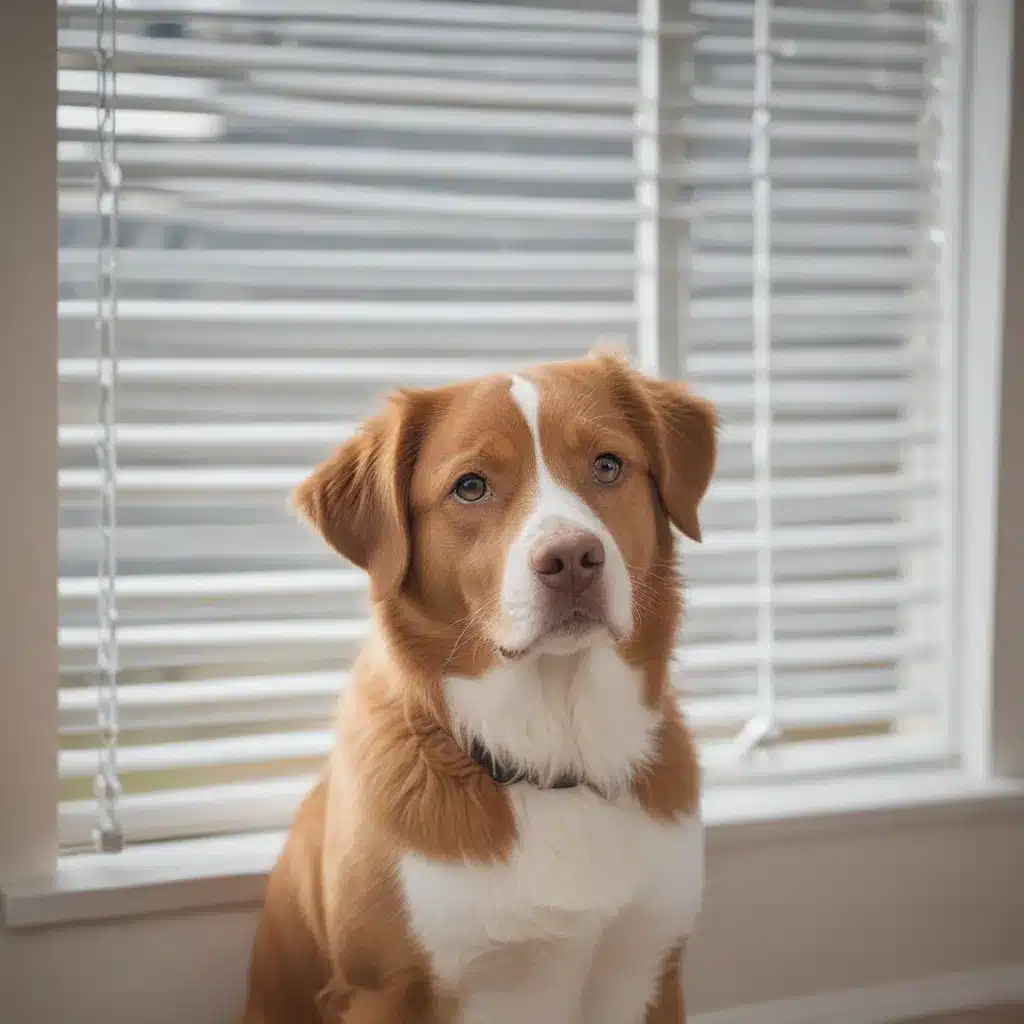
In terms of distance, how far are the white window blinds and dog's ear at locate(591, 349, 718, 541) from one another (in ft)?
1.58

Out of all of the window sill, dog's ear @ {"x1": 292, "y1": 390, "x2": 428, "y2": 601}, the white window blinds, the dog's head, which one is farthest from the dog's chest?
the white window blinds

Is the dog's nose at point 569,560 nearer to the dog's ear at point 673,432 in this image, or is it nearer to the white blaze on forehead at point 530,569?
the white blaze on forehead at point 530,569

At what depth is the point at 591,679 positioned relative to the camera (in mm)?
1576

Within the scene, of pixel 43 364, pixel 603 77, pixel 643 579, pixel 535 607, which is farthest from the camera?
pixel 603 77

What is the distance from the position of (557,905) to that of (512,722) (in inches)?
9.1

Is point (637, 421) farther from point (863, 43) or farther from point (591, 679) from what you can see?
point (863, 43)

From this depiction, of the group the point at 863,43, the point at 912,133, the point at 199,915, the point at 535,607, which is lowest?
the point at 199,915

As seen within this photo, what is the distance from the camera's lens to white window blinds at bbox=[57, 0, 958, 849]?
1.96m

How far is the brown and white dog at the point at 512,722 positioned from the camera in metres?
1.47

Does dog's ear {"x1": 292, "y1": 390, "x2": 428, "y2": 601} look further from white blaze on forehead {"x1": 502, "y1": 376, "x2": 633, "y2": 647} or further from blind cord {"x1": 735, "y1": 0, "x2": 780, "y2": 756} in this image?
blind cord {"x1": 735, "y1": 0, "x2": 780, "y2": 756}

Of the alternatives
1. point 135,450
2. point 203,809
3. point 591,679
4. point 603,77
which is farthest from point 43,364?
point 603,77

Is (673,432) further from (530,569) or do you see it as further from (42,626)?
(42,626)

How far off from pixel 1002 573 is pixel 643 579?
1.07 meters

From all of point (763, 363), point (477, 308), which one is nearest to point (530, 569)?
point (477, 308)
